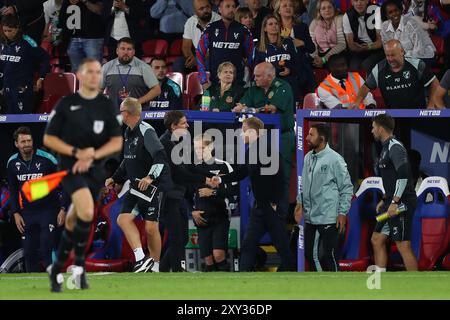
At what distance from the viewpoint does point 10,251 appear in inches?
635

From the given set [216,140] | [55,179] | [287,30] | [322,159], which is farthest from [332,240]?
[55,179]

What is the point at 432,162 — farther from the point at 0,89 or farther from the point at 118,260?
the point at 0,89

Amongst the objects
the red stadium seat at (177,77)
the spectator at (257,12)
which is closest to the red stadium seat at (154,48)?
the red stadium seat at (177,77)

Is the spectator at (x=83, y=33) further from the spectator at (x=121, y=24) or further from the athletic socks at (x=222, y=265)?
the athletic socks at (x=222, y=265)

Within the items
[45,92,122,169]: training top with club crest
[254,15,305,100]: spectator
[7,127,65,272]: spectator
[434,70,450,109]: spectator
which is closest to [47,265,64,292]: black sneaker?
[45,92,122,169]: training top with club crest

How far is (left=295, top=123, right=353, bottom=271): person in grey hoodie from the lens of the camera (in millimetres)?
14234

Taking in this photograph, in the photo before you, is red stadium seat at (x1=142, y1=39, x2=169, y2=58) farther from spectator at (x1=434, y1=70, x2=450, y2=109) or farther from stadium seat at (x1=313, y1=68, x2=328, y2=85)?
spectator at (x1=434, y1=70, x2=450, y2=109)

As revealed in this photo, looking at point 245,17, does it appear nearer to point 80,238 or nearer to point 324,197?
point 324,197

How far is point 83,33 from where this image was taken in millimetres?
17469

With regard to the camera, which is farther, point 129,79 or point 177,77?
point 177,77

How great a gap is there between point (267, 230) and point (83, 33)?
480 centimetres

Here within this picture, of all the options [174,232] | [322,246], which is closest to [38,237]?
[174,232]
